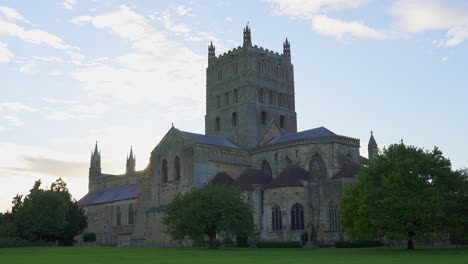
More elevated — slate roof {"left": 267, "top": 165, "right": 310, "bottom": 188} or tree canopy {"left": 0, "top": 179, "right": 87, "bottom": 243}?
slate roof {"left": 267, "top": 165, "right": 310, "bottom": 188}

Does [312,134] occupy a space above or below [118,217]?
above

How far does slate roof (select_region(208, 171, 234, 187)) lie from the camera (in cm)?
7788

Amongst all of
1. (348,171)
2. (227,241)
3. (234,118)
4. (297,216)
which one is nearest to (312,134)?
(348,171)

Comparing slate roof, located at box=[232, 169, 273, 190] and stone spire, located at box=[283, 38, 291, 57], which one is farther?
stone spire, located at box=[283, 38, 291, 57]

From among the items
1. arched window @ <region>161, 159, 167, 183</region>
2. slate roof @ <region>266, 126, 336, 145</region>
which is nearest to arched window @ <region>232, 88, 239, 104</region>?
slate roof @ <region>266, 126, 336, 145</region>

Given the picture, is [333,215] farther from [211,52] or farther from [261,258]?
[211,52]

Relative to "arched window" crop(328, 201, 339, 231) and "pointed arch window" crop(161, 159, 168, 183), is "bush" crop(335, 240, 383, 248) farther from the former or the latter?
"pointed arch window" crop(161, 159, 168, 183)

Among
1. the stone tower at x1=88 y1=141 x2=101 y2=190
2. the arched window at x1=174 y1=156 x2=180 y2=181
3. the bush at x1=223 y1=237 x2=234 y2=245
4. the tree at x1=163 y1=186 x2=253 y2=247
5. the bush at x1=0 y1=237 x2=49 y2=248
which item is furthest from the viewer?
the stone tower at x1=88 y1=141 x2=101 y2=190

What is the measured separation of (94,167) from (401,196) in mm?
102795

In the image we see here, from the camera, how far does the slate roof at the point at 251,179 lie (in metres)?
73.0

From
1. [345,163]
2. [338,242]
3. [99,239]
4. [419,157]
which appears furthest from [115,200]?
[419,157]

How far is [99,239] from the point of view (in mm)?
103938

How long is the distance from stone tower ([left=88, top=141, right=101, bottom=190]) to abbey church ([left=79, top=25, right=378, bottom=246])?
69.1 ft

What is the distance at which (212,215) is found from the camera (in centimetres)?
5953
